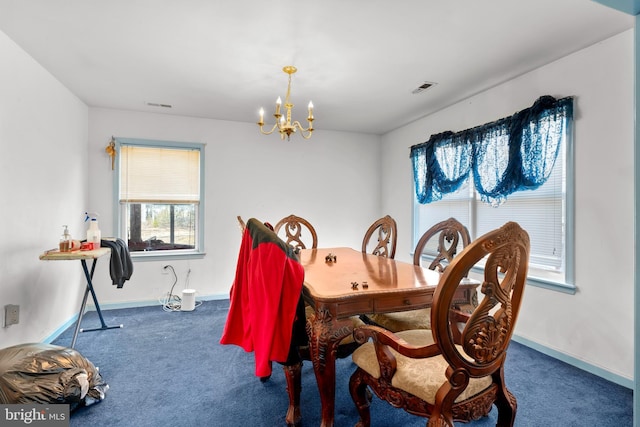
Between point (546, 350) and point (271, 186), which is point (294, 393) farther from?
point (271, 186)

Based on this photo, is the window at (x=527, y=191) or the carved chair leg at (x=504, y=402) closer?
the carved chair leg at (x=504, y=402)

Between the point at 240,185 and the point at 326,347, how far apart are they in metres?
3.31

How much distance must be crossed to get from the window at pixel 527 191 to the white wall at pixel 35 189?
158 inches

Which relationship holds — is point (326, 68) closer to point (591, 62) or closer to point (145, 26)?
point (145, 26)

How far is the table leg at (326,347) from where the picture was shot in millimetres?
1530

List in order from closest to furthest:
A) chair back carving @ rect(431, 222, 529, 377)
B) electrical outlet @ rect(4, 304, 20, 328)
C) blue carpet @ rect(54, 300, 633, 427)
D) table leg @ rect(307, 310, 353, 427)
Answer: chair back carving @ rect(431, 222, 529, 377), table leg @ rect(307, 310, 353, 427), blue carpet @ rect(54, 300, 633, 427), electrical outlet @ rect(4, 304, 20, 328)

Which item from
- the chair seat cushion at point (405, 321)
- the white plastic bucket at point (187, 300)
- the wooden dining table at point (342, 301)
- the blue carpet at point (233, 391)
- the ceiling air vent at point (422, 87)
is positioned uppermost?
the ceiling air vent at point (422, 87)

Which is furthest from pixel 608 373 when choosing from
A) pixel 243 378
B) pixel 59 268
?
pixel 59 268

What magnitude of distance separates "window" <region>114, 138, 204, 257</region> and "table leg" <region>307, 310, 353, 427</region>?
3135mm

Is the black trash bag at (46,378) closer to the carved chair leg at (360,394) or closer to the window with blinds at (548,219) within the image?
the carved chair leg at (360,394)

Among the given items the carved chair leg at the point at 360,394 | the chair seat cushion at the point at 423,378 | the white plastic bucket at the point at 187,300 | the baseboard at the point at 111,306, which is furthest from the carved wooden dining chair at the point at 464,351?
the baseboard at the point at 111,306

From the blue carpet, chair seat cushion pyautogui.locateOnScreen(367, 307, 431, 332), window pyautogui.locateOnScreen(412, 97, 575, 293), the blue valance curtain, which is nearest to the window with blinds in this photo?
window pyautogui.locateOnScreen(412, 97, 575, 293)

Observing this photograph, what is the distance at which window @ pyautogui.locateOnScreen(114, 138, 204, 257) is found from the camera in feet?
13.0

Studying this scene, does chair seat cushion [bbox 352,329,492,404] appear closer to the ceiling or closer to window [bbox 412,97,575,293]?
window [bbox 412,97,575,293]
